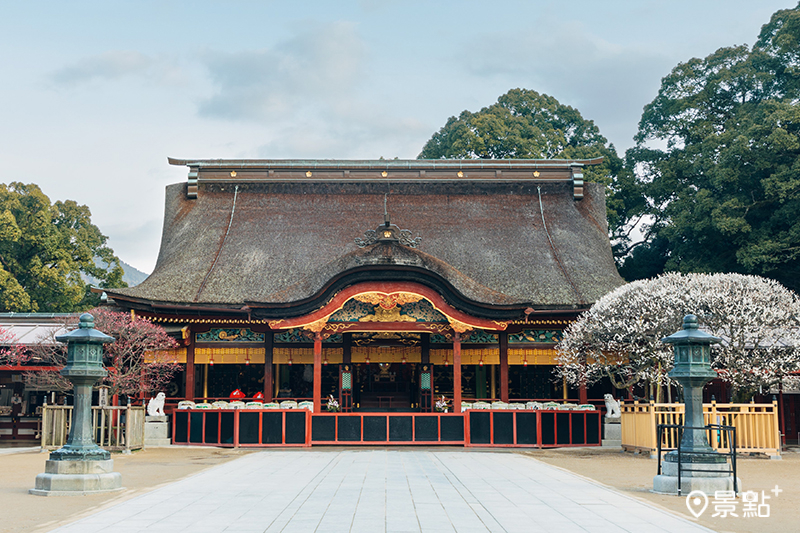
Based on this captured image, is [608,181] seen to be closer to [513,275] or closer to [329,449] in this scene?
[513,275]

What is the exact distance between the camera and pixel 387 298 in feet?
63.4

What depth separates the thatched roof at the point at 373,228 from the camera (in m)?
20.1

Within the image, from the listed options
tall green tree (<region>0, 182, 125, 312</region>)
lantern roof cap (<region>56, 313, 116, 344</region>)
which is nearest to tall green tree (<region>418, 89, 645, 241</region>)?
tall green tree (<region>0, 182, 125, 312</region>)

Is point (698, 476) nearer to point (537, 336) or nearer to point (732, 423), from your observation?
point (732, 423)

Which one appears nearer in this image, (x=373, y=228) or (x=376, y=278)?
(x=376, y=278)

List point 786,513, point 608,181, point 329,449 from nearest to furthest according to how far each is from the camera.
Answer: point 786,513 < point 329,449 < point 608,181

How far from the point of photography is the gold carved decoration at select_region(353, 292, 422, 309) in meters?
19.2

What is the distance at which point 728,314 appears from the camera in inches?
670

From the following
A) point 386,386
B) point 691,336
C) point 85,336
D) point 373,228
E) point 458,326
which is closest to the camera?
point 691,336

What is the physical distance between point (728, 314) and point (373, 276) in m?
8.40

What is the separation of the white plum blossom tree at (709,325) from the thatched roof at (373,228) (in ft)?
7.10

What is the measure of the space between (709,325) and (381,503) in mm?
10925

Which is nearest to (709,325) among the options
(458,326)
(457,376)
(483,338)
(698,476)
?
(458,326)

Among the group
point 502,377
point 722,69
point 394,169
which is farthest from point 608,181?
point 502,377
